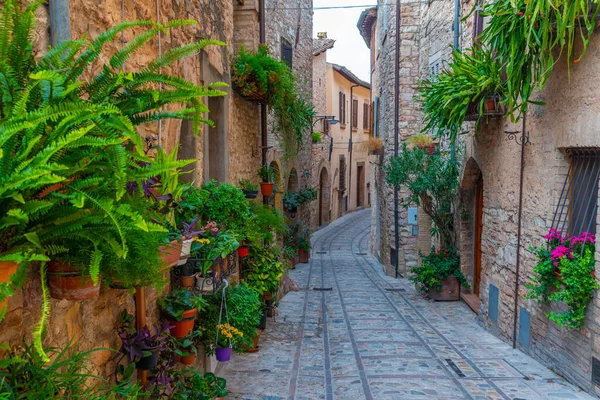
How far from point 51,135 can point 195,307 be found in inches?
107

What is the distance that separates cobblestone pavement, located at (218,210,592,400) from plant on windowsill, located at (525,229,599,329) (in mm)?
736

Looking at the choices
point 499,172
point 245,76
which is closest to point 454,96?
point 499,172

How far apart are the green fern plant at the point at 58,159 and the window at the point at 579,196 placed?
468 cm

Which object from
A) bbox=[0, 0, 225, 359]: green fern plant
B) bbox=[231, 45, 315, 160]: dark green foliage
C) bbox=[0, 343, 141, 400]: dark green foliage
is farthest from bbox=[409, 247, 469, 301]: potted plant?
bbox=[0, 0, 225, 359]: green fern plant

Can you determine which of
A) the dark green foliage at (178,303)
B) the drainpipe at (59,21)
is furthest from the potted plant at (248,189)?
the drainpipe at (59,21)

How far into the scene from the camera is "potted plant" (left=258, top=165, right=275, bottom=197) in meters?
8.29

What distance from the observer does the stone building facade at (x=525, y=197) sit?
17.2ft

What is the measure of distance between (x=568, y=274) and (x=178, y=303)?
11.9 feet

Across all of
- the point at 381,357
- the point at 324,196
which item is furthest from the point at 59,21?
the point at 324,196

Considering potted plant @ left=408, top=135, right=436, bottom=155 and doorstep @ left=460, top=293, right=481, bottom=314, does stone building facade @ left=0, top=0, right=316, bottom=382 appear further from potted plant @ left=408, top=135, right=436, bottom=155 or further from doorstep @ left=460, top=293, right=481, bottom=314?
doorstep @ left=460, top=293, right=481, bottom=314

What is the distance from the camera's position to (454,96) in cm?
722

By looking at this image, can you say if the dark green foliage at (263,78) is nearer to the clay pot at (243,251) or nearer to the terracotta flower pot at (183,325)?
the clay pot at (243,251)

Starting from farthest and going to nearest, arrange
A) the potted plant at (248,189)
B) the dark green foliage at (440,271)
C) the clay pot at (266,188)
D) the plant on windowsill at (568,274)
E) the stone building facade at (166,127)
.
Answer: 1. the dark green foliage at (440,271)
2. the clay pot at (266,188)
3. the potted plant at (248,189)
4. the plant on windowsill at (568,274)
5. the stone building facade at (166,127)

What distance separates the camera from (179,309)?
393 cm
